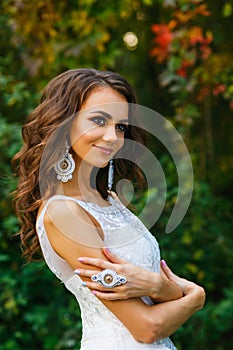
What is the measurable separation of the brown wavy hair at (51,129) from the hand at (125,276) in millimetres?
296

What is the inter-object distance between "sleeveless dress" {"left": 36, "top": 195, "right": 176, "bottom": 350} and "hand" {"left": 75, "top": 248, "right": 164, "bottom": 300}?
0.32 feet

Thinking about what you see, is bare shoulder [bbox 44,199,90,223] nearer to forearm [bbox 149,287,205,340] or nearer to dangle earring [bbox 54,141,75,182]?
dangle earring [bbox 54,141,75,182]

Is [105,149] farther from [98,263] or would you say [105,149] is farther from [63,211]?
[98,263]

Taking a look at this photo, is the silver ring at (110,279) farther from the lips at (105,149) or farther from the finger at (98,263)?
the lips at (105,149)

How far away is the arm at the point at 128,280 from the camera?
6.25 ft

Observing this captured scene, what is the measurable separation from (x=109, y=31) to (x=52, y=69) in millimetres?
647

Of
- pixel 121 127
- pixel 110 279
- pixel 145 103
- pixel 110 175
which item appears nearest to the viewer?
pixel 110 279

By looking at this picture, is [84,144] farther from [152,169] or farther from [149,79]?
A: [149,79]

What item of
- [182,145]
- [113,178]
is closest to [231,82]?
[182,145]

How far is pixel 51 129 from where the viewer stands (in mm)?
2129

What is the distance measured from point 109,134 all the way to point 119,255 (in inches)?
14.3

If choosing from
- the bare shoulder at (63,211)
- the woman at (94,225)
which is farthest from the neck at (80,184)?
the bare shoulder at (63,211)

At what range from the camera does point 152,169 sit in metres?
4.07

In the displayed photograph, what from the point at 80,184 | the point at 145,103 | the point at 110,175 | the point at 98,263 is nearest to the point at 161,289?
the point at 98,263
